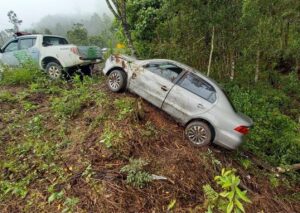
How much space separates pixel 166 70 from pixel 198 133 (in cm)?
179

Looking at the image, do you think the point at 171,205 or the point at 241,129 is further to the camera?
the point at 241,129

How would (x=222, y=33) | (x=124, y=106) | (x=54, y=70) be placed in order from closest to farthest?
(x=124, y=106), (x=54, y=70), (x=222, y=33)

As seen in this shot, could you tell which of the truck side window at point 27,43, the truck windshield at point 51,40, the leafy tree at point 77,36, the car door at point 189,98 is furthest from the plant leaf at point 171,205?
the leafy tree at point 77,36

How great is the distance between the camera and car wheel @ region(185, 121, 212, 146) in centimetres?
652

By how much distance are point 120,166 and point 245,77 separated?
7.94 metres

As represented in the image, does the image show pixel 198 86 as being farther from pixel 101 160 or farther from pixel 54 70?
pixel 54 70

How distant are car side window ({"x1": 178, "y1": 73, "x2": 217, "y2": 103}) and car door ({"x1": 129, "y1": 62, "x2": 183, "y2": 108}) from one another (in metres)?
0.25

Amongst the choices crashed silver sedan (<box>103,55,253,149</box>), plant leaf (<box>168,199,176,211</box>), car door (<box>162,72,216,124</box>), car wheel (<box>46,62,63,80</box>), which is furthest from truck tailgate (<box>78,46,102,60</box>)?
plant leaf (<box>168,199,176,211</box>)

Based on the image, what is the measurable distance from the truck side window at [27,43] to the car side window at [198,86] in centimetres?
563

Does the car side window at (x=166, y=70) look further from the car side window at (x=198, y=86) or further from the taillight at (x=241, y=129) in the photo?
the taillight at (x=241, y=129)

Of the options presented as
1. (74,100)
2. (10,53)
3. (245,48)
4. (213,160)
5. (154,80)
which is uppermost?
(245,48)

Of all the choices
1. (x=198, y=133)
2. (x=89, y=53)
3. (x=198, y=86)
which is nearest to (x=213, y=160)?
(x=198, y=133)

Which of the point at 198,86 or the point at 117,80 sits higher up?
the point at 198,86

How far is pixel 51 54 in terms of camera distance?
9.23 metres
